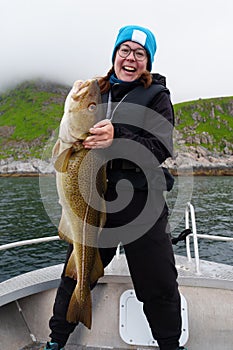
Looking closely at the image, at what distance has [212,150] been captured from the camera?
113438mm

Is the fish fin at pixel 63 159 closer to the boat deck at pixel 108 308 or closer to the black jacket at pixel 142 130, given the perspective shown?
the black jacket at pixel 142 130

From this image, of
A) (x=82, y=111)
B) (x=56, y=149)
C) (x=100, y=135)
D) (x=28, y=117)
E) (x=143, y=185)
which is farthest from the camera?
(x=28, y=117)

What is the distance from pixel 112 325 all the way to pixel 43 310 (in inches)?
34.8

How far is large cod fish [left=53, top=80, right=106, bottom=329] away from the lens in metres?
2.40

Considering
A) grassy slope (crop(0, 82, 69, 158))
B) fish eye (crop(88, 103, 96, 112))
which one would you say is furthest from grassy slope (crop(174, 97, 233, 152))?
fish eye (crop(88, 103, 96, 112))

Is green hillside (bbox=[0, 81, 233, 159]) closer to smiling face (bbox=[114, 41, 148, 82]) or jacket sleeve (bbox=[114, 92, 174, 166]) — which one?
smiling face (bbox=[114, 41, 148, 82])

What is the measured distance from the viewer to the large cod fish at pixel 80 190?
2.40m

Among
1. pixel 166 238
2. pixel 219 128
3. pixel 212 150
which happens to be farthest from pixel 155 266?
pixel 219 128

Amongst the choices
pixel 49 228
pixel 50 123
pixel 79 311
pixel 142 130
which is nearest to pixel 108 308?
pixel 79 311

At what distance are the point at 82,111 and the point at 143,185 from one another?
84cm

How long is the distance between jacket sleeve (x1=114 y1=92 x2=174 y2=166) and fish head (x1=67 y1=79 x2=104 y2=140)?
0.75ft

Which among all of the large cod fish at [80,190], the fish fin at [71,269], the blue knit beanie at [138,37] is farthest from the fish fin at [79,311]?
the blue knit beanie at [138,37]

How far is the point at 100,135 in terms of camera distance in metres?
2.29

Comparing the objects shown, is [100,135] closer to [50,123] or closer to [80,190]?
[80,190]
